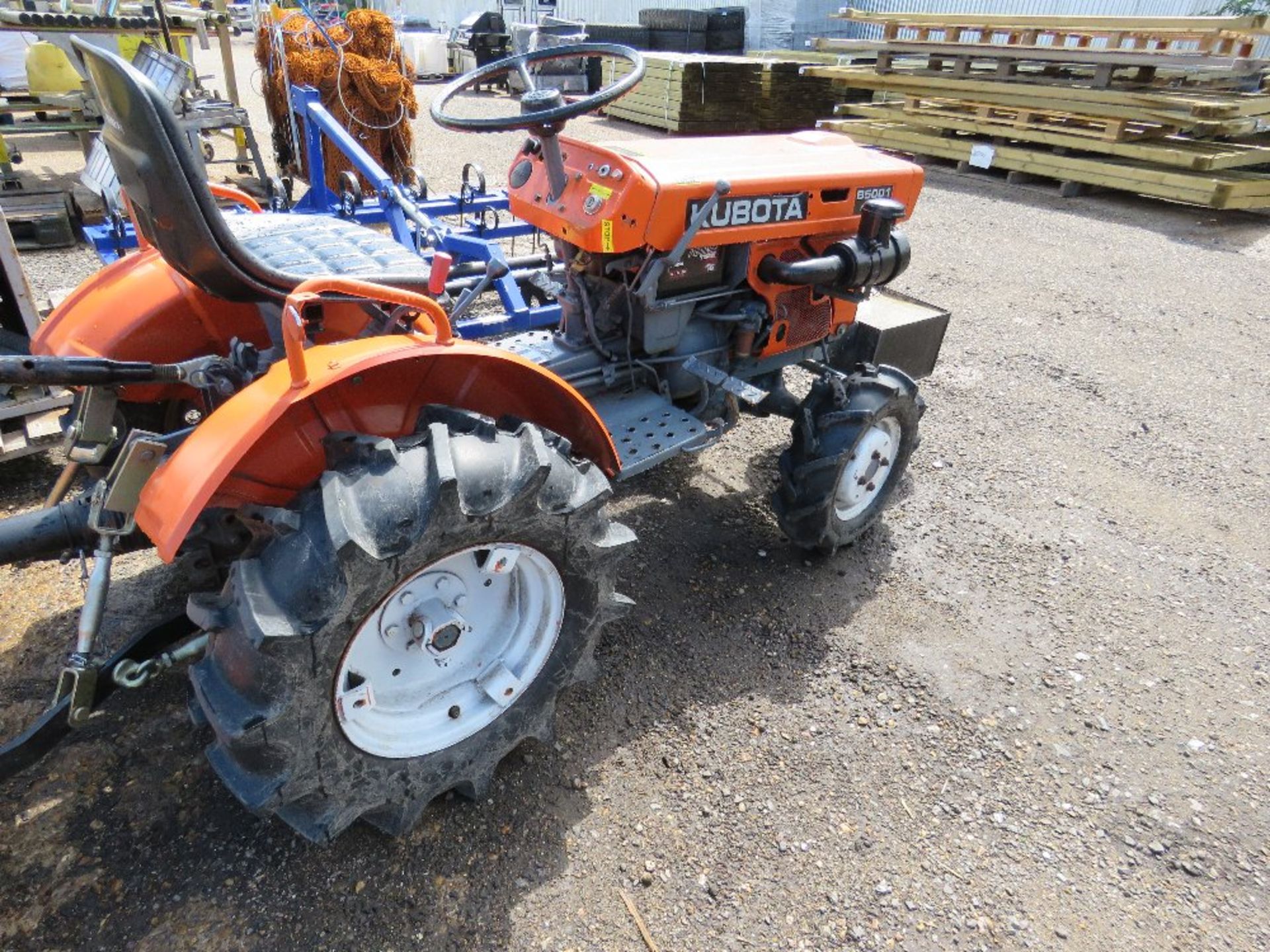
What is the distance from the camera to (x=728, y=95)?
1055 centimetres

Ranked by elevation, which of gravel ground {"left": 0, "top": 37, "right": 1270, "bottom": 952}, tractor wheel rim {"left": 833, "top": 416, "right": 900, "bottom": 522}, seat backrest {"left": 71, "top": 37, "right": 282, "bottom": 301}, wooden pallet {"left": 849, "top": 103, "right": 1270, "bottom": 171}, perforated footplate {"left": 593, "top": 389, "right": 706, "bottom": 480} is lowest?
gravel ground {"left": 0, "top": 37, "right": 1270, "bottom": 952}

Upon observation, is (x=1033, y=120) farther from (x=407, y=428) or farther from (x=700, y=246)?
(x=407, y=428)

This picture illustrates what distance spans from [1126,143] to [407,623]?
861 centimetres

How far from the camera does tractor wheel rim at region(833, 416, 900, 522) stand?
263 cm

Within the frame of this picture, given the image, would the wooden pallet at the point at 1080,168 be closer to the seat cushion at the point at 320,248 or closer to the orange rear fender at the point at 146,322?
the seat cushion at the point at 320,248

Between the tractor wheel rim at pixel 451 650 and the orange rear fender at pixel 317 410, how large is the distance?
326 mm

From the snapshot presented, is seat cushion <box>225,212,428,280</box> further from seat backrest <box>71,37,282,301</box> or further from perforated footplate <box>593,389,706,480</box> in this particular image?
perforated footplate <box>593,389,706,480</box>

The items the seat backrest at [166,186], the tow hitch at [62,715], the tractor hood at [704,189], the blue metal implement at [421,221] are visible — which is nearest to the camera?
the seat backrest at [166,186]

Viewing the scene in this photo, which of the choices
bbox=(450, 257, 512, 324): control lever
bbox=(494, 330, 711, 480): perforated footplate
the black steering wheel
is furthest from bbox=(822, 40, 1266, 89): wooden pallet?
bbox=(450, 257, 512, 324): control lever

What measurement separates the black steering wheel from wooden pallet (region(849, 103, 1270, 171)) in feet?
23.2

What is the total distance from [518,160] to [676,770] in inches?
72.8

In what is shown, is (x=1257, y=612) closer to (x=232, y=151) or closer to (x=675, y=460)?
(x=675, y=460)

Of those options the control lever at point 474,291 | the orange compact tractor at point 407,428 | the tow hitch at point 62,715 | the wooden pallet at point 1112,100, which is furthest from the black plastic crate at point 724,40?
the tow hitch at point 62,715

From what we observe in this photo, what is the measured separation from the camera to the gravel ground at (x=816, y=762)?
1724 mm
